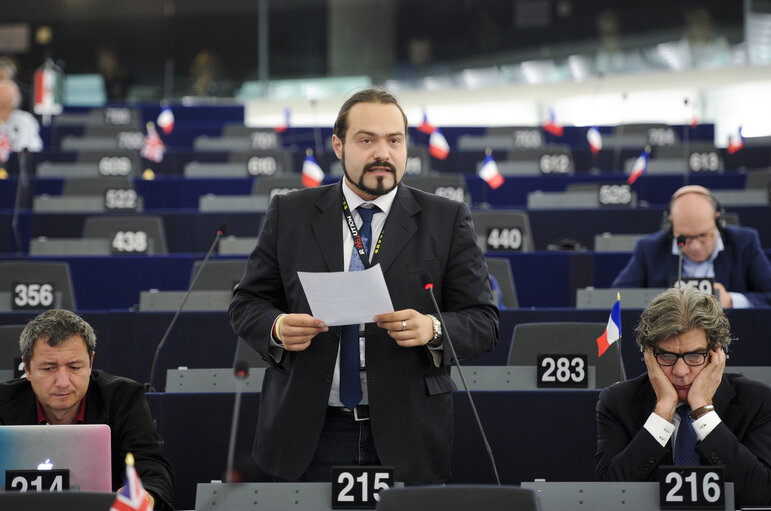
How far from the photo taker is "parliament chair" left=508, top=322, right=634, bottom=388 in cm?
429

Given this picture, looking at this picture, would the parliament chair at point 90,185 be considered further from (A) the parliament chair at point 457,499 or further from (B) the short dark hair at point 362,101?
(A) the parliament chair at point 457,499

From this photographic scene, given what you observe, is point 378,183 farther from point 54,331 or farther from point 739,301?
point 739,301

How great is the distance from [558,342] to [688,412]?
1.20 meters

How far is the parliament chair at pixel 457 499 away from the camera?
2311mm

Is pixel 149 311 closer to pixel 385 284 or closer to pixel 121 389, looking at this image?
pixel 121 389

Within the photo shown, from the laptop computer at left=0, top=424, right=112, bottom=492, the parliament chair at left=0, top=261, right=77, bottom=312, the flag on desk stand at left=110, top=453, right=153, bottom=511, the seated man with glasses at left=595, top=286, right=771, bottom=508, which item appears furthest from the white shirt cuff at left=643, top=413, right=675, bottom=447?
the parliament chair at left=0, top=261, right=77, bottom=312

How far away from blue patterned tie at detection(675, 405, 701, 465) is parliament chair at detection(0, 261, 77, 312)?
10.1 ft

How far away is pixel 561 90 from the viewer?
13.0m

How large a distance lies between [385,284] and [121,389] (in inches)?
40.1

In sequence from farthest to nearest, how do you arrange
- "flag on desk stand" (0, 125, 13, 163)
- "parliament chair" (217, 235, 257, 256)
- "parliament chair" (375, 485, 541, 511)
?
1. "flag on desk stand" (0, 125, 13, 163)
2. "parliament chair" (217, 235, 257, 256)
3. "parliament chair" (375, 485, 541, 511)

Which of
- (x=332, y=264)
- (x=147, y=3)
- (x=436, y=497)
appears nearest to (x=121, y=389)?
(x=332, y=264)

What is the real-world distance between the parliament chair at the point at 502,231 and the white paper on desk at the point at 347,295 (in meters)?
3.77

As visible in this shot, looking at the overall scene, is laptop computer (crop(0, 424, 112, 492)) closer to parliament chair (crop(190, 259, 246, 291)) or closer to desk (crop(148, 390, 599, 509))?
desk (crop(148, 390, 599, 509))

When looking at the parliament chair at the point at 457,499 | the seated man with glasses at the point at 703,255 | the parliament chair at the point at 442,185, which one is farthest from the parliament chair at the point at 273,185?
the parliament chair at the point at 457,499
